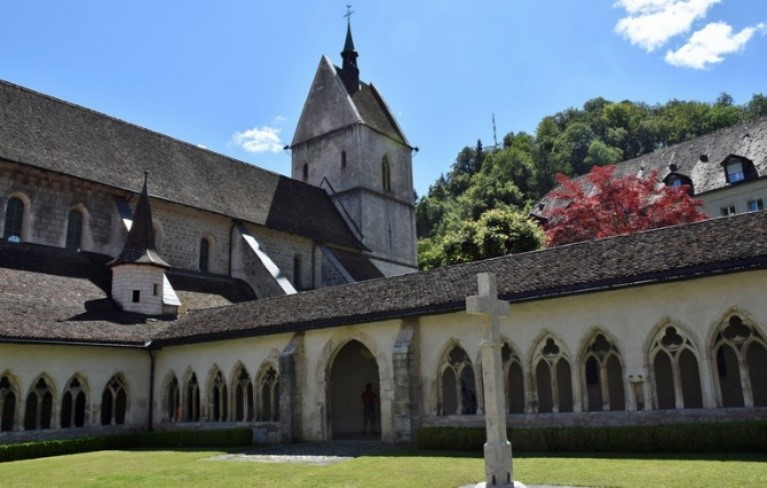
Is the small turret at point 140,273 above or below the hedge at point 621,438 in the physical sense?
above

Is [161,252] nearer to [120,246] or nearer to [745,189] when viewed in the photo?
[120,246]

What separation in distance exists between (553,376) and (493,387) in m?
6.50

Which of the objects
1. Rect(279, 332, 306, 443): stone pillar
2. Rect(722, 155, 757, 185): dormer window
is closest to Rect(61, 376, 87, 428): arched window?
Rect(279, 332, 306, 443): stone pillar

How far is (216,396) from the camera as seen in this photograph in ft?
72.9

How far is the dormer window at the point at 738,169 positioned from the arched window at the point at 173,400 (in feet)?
106

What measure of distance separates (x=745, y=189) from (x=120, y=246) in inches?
1301

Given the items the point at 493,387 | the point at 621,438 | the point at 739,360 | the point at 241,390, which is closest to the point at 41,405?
the point at 241,390

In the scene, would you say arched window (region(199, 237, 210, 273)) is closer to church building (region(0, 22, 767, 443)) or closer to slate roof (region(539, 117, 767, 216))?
church building (region(0, 22, 767, 443))

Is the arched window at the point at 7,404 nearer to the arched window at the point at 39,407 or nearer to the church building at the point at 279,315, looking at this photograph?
the church building at the point at 279,315

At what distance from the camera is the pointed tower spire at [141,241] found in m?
24.8

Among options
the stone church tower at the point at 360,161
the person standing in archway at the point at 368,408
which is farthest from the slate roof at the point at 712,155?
the person standing in archway at the point at 368,408

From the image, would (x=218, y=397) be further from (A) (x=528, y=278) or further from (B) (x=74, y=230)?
(A) (x=528, y=278)

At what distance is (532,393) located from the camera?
1631cm

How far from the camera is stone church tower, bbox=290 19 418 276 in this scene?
40.4 m
